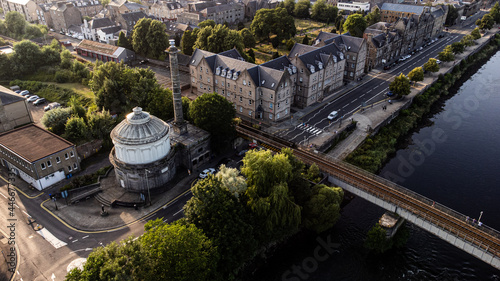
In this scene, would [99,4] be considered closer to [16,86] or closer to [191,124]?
[16,86]

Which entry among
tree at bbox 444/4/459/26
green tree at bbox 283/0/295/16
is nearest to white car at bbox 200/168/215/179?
green tree at bbox 283/0/295/16

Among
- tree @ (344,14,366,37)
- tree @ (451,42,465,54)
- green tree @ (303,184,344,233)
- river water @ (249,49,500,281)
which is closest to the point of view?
river water @ (249,49,500,281)

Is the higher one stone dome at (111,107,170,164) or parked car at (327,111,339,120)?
stone dome at (111,107,170,164)

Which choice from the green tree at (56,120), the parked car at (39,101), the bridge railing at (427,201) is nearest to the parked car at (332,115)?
the bridge railing at (427,201)

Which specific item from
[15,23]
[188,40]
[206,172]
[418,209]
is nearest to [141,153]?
[206,172]

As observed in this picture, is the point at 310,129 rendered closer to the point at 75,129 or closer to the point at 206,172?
the point at 206,172

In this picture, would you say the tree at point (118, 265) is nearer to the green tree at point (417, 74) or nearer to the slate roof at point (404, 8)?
the green tree at point (417, 74)

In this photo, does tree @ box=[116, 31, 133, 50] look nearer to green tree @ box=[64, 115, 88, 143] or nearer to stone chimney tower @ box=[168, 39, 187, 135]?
green tree @ box=[64, 115, 88, 143]
